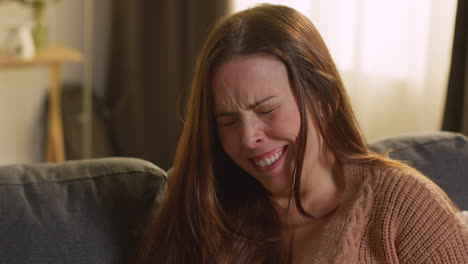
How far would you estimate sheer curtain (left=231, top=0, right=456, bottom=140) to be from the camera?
7.65 feet

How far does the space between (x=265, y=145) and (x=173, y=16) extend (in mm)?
2094

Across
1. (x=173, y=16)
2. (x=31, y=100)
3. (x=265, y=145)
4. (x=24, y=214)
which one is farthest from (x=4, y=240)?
(x=31, y=100)

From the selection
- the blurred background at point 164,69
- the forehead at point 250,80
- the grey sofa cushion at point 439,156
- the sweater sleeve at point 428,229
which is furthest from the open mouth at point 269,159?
the blurred background at point 164,69

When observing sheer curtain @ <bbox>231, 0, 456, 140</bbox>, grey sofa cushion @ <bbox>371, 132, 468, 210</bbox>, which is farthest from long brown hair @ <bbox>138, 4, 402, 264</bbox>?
sheer curtain @ <bbox>231, 0, 456, 140</bbox>

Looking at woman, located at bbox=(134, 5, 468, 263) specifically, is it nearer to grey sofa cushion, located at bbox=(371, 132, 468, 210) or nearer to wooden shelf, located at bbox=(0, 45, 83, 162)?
grey sofa cushion, located at bbox=(371, 132, 468, 210)

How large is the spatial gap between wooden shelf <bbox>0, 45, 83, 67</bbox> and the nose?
191 cm

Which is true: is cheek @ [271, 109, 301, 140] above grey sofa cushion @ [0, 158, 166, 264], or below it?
above

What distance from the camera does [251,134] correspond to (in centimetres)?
117

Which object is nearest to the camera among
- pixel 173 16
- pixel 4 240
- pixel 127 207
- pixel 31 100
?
pixel 4 240

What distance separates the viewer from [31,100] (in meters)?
3.64

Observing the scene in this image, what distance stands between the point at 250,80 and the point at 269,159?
155mm

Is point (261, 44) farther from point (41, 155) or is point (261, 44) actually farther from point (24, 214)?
point (41, 155)

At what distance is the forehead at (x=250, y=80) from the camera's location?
1.17m

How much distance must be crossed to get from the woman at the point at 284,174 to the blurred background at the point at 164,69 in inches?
36.3
